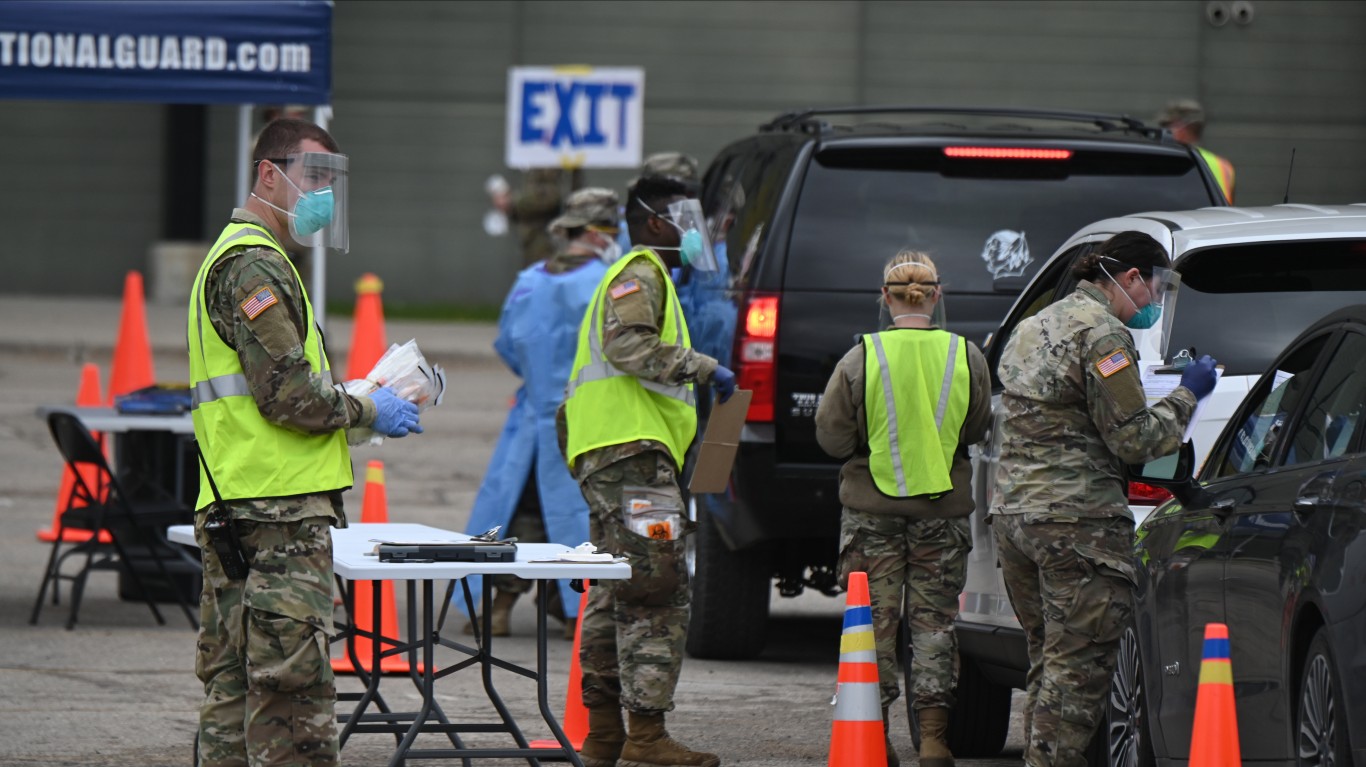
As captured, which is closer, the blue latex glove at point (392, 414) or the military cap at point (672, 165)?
the blue latex glove at point (392, 414)

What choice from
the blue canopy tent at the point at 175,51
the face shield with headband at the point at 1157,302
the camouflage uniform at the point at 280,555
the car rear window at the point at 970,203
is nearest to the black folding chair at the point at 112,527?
the blue canopy tent at the point at 175,51

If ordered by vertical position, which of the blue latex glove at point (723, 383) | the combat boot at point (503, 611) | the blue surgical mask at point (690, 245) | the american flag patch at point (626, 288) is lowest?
the combat boot at point (503, 611)

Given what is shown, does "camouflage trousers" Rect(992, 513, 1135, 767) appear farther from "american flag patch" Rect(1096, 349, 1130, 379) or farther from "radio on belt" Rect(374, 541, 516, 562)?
"radio on belt" Rect(374, 541, 516, 562)

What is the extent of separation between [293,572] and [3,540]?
24.6 ft

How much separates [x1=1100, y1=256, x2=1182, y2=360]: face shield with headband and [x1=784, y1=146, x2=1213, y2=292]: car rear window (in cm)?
227

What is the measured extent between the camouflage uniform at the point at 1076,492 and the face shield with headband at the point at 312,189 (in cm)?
199

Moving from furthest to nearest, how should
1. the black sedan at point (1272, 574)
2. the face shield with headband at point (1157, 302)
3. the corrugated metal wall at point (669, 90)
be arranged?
the corrugated metal wall at point (669, 90) < the face shield with headband at point (1157, 302) < the black sedan at point (1272, 574)

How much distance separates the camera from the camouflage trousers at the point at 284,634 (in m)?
5.35

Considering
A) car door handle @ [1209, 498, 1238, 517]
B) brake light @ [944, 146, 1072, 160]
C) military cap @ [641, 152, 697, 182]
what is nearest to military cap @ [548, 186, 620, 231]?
brake light @ [944, 146, 1072, 160]

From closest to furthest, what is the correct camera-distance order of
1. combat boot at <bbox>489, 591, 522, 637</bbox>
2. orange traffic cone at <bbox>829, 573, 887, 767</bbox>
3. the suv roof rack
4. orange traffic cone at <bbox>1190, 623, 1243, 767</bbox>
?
1. orange traffic cone at <bbox>1190, 623, 1243, 767</bbox>
2. orange traffic cone at <bbox>829, 573, 887, 767</bbox>
3. the suv roof rack
4. combat boot at <bbox>489, 591, 522, 637</bbox>

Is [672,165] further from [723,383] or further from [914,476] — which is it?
[914,476]

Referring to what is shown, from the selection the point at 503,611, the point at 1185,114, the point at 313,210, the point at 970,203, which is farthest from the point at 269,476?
the point at 1185,114

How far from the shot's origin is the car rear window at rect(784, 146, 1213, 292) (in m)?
8.70

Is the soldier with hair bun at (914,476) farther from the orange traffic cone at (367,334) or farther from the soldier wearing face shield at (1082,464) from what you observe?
the orange traffic cone at (367,334)
